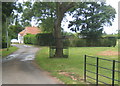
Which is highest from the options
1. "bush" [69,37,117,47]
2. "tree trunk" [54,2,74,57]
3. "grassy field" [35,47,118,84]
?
"tree trunk" [54,2,74,57]

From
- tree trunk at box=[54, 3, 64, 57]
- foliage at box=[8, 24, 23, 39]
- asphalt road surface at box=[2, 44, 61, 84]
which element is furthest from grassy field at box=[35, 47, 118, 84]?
foliage at box=[8, 24, 23, 39]

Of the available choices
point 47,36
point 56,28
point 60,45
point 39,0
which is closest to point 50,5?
point 39,0

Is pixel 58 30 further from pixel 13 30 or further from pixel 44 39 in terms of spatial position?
pixel 13 30

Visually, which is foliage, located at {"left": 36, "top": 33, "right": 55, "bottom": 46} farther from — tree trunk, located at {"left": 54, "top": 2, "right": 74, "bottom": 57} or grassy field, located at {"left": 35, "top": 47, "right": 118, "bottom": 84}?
grassy field, located at {"left": 35, "top": 47, "right": 118, "bottom": 84}

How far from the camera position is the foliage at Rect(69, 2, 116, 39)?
33562 millimetres

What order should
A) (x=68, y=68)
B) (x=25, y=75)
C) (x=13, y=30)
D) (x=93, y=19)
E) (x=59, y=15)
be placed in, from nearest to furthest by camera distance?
(x=25, y=75) → (x=68, y=68) → (x=59, y=15) → (x=93, y=19) → (x=13, y=30)

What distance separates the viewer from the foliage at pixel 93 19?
33562 mm

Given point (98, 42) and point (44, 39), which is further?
point (44, 39)

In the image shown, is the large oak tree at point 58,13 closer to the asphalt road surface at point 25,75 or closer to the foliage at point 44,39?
the foliage at point 44,39

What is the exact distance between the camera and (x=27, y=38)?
153ft

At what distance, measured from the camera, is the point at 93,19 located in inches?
1341

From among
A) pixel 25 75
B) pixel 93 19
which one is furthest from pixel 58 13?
pixel 93 19

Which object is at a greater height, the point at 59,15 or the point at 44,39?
the point at 59,15

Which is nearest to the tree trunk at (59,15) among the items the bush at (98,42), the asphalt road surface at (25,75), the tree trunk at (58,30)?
the tree trunk at (58,30)
